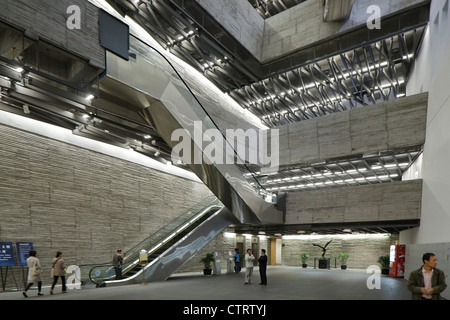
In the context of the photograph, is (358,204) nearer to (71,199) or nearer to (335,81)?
(335,81)

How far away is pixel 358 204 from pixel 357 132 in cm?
315

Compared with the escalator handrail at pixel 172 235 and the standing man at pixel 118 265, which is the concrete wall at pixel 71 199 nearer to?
the standing man at pixel 118 265

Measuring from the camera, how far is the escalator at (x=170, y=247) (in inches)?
447

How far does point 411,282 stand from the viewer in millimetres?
4535

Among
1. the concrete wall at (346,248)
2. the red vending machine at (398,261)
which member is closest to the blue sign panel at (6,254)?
the red vending machine at (398,261)

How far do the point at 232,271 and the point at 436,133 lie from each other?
38.6 feet

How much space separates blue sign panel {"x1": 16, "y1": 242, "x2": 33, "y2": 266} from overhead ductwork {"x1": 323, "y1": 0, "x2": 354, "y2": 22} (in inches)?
555

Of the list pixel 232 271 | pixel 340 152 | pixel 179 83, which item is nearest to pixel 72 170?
pixel 179 83

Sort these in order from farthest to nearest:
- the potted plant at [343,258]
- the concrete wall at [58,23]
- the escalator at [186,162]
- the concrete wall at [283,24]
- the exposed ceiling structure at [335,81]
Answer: the potted plant at [343,258]
the exposed ceiling structure at [335,81]
the concrete wall at [283,24]
the escalator at [186,162]
the concrete wall at [58,23]

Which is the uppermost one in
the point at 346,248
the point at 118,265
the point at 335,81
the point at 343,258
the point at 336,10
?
the point at 336,10

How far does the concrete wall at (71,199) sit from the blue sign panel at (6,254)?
0.55 m

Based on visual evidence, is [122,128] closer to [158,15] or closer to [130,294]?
[158,15]

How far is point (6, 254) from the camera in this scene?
397 inches

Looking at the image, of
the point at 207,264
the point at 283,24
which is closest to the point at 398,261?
the point at 207,264
